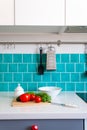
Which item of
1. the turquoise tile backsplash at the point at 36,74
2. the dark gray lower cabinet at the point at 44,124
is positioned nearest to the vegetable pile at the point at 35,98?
the dark gray lower cabinet at the point at 44,124

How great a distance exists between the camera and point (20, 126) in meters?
1.34

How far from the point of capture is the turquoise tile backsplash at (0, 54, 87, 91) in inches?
77.7

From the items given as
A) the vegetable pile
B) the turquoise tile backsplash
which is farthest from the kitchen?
the vegetable pile

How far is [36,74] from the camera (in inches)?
78.2

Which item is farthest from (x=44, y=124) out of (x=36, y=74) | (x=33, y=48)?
(x=33, y=48)
